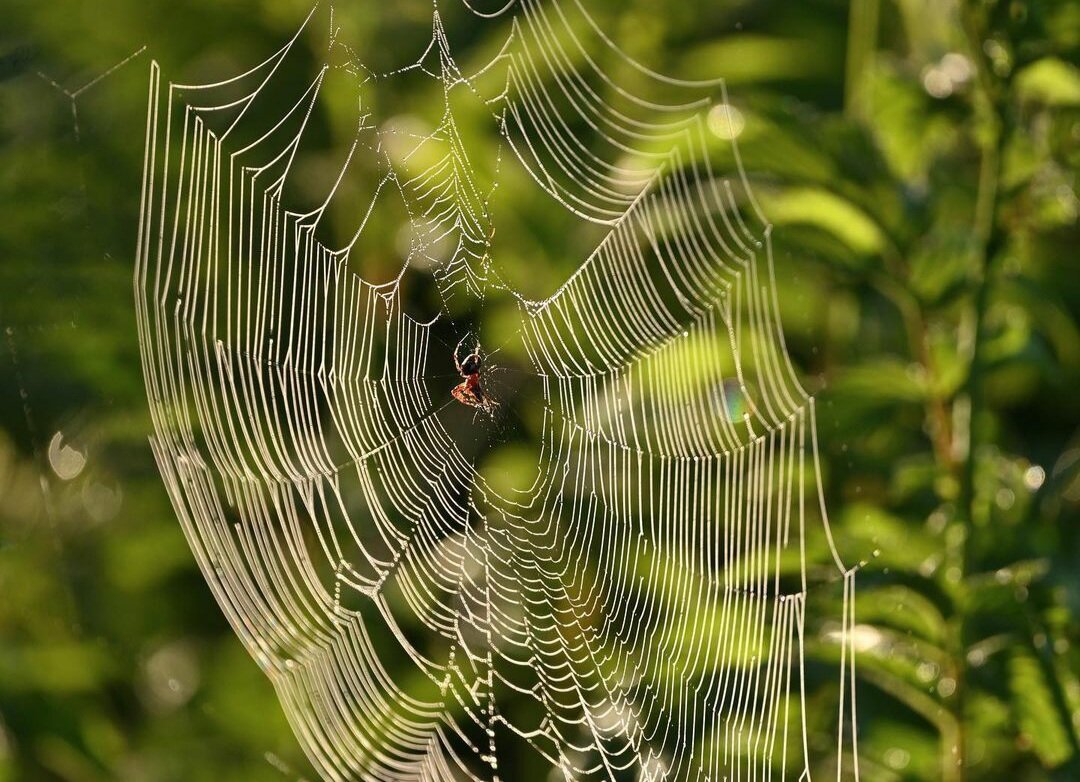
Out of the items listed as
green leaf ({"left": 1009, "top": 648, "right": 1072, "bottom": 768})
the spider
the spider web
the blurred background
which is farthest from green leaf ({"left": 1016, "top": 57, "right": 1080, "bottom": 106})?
the spider

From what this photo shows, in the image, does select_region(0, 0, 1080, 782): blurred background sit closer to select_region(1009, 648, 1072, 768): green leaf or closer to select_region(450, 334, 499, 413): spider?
select_region(1009, 648, 1072, 768): green leaf

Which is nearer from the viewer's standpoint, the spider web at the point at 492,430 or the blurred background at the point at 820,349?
the blurred background at the point at 820,349

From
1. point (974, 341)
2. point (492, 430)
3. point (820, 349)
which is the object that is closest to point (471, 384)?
point (492, 430)

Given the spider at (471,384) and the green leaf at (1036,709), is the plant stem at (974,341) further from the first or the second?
the spider at (471,384)

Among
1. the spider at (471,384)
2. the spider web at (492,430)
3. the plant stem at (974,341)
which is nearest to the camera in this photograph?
the plant stem at (974,341)

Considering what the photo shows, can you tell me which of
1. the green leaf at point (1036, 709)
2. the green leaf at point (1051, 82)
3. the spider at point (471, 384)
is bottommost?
the green leaf at point (1036, 709)

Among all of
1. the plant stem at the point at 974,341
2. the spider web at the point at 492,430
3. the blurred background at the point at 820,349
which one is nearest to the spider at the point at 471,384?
the spider web at the point at 492,430

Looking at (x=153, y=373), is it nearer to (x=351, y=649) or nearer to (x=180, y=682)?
(x=351, y=649)

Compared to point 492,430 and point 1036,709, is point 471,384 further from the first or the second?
point 1036,709
